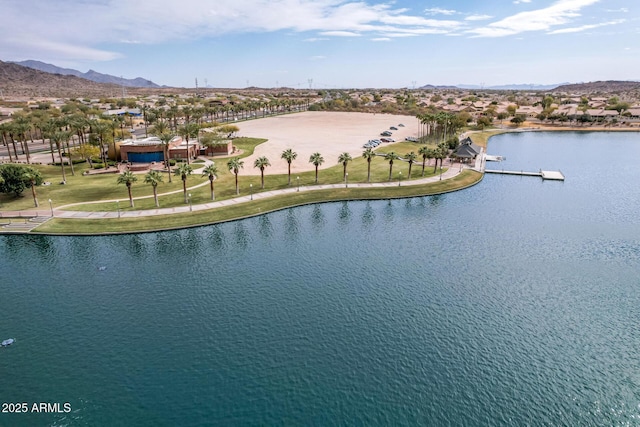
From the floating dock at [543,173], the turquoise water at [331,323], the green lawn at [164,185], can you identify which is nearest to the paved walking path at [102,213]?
the green lawn at [164,185]

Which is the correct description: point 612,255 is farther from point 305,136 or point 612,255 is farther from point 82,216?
point 305,136

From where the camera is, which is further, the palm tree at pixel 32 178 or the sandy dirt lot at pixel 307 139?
the sandy dirt lot at pixel 307 139

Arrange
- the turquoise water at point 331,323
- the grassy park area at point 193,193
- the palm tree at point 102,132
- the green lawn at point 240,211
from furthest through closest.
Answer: the palm tree at point 102,132
the grassy park area at point 193,193
the green lawn at point 240,211
the turquoise water at point 331,323

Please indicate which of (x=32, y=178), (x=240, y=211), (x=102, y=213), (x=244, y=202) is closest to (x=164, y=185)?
(x=102, y=213)

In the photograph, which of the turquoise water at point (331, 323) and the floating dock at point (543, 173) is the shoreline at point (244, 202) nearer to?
the turquoise water at point (331, 323)

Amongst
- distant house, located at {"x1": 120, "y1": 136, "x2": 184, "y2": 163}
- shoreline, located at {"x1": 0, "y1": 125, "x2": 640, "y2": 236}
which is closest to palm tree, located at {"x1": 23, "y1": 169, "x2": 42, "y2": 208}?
shoreline, located at {"x1": 0, "y1": 125, "x2": 640, "y2": 236}

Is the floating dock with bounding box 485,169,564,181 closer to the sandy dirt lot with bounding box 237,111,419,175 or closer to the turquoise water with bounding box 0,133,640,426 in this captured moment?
the turquoise water with bounding box 0,133,640,426

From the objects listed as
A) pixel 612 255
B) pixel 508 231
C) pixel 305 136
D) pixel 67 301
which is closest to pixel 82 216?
pixel 67 301

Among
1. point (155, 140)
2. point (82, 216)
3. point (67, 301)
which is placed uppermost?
point (155, 140)
